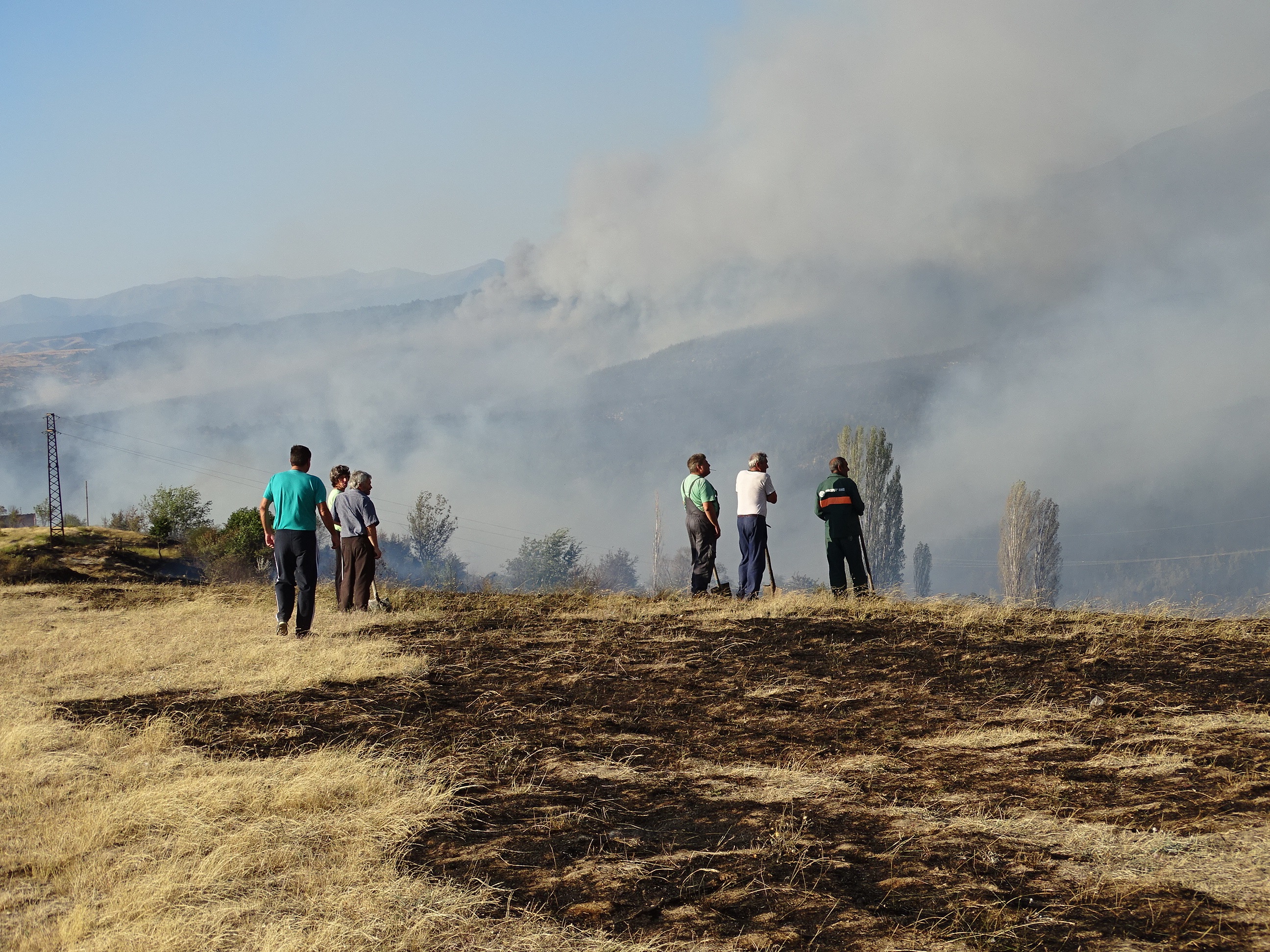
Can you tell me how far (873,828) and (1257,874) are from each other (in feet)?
5.33

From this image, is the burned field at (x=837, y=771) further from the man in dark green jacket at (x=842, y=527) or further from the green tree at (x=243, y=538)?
the green tree at (x=243, y=538)

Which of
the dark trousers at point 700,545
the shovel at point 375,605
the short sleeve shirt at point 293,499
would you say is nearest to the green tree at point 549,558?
the dark trousers at point 700,545

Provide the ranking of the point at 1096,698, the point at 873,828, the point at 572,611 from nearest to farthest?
the point at 873,828, the point at 1096,698, the point at 572,611

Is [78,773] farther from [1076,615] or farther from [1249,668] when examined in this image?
[1076,615]

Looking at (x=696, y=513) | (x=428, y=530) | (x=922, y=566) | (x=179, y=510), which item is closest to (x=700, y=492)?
(x=696, y=513)

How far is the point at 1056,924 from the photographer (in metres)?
3.87

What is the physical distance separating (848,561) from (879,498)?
354 ft

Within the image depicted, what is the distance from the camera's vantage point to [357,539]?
1257 cm

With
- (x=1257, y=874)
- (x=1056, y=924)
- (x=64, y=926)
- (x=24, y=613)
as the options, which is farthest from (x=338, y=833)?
(x=24, y=613)

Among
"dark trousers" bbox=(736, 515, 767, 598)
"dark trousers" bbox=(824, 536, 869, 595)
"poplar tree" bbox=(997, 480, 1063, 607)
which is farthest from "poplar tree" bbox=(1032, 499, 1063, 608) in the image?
"dark trousers" bbox=(736, 515, 767, 598)

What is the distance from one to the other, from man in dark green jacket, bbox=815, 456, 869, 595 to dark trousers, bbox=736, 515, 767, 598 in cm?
85

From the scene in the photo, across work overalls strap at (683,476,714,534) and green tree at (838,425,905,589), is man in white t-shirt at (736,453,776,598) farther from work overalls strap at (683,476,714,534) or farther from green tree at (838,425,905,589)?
green tree at (838,425,905,589)

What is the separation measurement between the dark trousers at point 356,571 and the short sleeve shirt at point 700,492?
162 inches

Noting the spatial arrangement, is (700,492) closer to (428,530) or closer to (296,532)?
(296,532)
